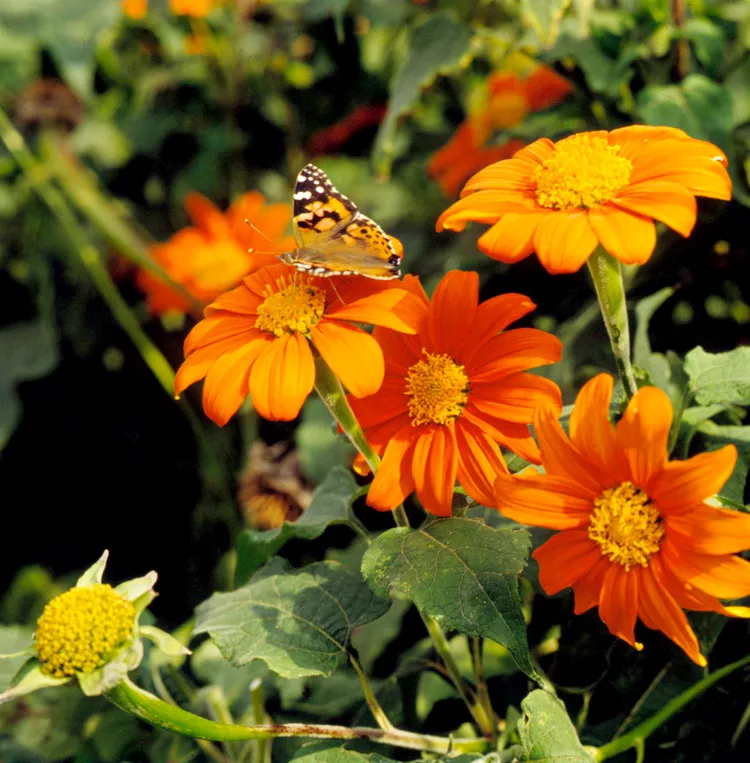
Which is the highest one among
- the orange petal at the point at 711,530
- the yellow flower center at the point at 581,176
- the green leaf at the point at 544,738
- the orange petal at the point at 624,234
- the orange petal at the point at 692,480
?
the yellow flower center at the point at 581,176

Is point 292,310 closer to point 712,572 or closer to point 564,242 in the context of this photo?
point 564,242

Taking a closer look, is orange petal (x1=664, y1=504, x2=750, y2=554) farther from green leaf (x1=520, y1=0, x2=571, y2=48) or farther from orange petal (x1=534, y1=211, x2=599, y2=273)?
green leaf (x1=520, y1=0, x2=571, y2=48)

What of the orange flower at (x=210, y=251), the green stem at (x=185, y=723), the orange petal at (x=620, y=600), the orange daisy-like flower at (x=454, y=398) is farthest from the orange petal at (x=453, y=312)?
the orange flower at (x=210, y=251)

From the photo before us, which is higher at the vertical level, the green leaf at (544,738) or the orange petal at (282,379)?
the orange petal at (282,379)

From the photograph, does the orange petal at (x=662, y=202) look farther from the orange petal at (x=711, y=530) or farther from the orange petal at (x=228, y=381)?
the orange petal at (x=228, y=381)

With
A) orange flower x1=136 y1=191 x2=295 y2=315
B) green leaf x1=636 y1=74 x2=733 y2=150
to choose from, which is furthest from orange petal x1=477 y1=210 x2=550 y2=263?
orange flower x1=136 y1=191 x2=295 y2=315

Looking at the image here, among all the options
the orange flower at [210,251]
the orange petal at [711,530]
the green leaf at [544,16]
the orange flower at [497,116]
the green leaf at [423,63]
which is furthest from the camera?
the orange flower at [210,251]

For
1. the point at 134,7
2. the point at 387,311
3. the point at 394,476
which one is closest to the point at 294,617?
the point at 394,476

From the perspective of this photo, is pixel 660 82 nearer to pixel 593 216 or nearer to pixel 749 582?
pixel 593 216
